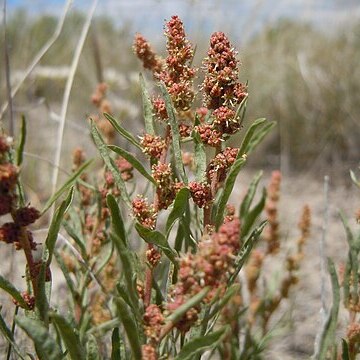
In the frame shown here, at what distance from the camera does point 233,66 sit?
79cm

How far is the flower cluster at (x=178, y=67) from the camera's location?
83 cm

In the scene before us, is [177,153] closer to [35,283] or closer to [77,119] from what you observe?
[35,283]

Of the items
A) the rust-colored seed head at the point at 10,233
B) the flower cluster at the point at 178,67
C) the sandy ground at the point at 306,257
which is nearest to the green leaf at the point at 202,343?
the rust-colored seed head at the point at 10,233

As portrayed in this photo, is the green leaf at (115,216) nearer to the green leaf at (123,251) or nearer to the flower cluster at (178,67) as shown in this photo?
the green leaf at (123,251)

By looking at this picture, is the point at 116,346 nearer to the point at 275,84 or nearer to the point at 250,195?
the point at 250,195

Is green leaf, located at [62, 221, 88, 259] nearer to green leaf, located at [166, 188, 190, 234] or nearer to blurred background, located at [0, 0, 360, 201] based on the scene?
green leaf, located at [166, 188, 190, 234]

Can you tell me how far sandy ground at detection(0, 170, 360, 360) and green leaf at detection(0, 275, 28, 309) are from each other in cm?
58

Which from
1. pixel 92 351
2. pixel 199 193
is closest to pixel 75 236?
pixel 92 351

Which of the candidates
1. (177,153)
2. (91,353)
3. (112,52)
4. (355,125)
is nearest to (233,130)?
(177,153)

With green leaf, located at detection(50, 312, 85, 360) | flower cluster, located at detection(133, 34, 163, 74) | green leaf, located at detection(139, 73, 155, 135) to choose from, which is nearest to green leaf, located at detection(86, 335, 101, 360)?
green leaf, located at detection(50, 312, 85, 360)

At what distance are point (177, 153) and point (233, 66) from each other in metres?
0.14

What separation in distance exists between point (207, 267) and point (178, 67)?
0.34m

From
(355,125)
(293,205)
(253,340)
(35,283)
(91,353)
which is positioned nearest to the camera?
(35,283)

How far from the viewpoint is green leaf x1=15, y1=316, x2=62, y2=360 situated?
0.61 metres
